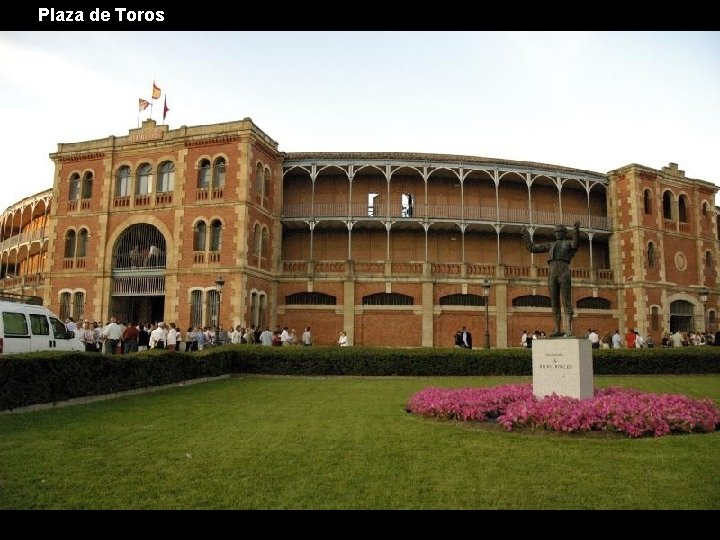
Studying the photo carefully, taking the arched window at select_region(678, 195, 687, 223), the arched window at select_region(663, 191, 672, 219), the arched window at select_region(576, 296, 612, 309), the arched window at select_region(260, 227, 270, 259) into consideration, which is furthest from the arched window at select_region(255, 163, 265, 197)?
the arched window at select_region(678, 195, 687, 223)

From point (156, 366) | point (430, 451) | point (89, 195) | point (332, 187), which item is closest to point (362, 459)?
point (430, 451)

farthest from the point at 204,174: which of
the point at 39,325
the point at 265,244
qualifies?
the point at 39,325

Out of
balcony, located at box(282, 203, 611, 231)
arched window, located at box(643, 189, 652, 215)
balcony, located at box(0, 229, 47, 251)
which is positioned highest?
arched window, located at box(643, 189, 652, 215)

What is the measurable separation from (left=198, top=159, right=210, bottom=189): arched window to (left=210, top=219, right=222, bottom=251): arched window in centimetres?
216

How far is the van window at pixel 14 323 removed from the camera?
14.7 m

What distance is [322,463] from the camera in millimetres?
7043

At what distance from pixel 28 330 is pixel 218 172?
616 inches

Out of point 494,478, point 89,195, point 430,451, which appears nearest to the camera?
point 494,478

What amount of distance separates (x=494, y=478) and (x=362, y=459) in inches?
68.0

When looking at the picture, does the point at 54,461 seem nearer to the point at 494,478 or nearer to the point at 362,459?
the point at 362,459

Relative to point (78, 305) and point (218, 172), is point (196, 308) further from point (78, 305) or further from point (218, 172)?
point (78, 305)

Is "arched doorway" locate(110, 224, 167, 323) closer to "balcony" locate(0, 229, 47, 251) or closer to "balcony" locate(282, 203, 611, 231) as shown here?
"balcony" locate(282, 203, 611, 231)

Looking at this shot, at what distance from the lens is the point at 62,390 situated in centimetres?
1188

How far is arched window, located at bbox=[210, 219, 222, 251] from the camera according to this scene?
28938mm
